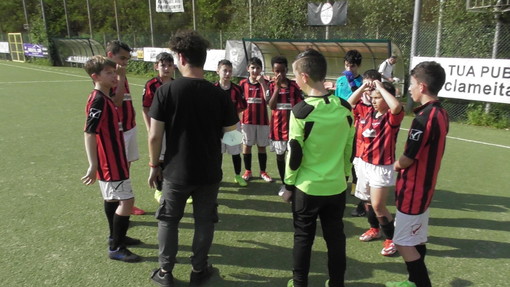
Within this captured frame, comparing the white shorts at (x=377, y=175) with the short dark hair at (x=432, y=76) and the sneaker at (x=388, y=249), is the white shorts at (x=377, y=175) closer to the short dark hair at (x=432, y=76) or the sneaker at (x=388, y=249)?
the sneaker at (x=388, y=249)

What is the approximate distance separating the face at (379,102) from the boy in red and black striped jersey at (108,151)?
7.76 ft

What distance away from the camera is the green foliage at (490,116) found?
9.62m

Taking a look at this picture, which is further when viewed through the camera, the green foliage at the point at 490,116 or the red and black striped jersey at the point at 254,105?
the green foliage at the point at 490,116

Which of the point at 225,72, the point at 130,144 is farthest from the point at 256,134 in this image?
the point at 130,144

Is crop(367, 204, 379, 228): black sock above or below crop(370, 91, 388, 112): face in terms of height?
below

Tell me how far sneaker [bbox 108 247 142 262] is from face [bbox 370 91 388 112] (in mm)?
2658

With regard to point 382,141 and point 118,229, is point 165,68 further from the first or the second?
point 382,141

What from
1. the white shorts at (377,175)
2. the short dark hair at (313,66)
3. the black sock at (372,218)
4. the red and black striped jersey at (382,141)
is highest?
the short dark hair at (313,66)

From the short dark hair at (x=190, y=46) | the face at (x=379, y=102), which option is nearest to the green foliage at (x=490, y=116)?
the face at (x=379, y=102)

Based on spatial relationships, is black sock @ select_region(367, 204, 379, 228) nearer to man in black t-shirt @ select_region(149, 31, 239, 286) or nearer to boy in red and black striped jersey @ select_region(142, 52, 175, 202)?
man in black t-shirt @ select_region(149, 31, 239, 286)

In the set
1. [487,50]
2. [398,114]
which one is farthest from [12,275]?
[487,50]

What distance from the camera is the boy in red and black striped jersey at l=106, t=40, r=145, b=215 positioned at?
4000 mm

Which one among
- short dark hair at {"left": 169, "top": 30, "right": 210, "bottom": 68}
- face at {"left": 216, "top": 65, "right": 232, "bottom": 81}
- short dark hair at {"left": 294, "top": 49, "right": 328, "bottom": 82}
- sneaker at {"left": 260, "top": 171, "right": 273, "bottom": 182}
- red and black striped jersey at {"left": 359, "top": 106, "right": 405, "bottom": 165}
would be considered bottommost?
sneaker at {"left": 260, "top": 171, "right": 273, "bottom": 182}

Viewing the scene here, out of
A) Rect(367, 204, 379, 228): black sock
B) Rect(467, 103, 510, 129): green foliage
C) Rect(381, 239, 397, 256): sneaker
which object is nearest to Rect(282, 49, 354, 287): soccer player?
Rect(381, 239, 397, 256): sneaker
